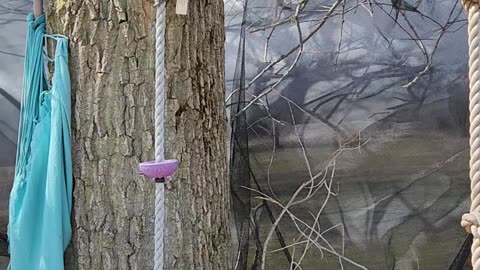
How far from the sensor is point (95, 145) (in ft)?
4.68

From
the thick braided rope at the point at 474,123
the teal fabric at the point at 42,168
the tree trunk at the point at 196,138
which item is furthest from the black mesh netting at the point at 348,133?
the thick braided rope at the point at 474,123

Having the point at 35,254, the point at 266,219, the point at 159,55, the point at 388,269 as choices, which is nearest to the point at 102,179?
the point at 35,254

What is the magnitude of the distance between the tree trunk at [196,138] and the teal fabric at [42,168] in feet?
0.68

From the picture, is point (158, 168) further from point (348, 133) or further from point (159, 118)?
point (348, 133)

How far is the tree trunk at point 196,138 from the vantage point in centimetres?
145

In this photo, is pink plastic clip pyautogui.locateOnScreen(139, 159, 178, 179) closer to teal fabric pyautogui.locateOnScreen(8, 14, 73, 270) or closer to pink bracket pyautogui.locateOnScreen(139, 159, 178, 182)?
pink bracket pyautogui.locateOnScreen(139, 159, 178, 182)

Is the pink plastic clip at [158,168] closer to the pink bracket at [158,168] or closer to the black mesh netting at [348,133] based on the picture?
the pink bracket at [158,168]

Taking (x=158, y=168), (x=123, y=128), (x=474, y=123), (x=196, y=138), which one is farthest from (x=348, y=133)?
(x=474, y=123)

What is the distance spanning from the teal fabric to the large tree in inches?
0.9

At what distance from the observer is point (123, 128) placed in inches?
55.9

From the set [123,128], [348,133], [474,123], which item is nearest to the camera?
[474,123]

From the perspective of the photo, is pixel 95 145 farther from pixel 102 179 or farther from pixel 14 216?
pixel 14 216

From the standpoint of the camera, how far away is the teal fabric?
1.42 m

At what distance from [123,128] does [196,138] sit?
16 cm
